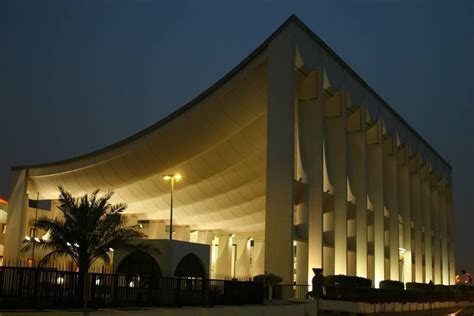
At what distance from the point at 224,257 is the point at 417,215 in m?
22.2

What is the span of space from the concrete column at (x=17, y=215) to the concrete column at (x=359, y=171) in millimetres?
22461

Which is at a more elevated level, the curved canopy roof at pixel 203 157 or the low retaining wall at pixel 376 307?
the curved canopy roof at pixel 203 157

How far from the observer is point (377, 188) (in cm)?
4259

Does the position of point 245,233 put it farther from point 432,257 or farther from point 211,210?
point 432,257

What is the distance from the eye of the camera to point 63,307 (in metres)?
15.9

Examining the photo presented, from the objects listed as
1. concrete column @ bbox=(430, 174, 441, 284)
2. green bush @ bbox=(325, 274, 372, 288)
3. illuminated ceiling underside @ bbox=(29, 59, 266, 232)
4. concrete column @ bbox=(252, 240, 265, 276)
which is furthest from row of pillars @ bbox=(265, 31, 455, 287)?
concrete column @ bbox=(252, 240, 265, 276)

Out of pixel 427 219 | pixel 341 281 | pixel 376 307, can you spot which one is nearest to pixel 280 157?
pixel 341 281

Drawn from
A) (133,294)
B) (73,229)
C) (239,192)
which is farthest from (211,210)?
(133,294)

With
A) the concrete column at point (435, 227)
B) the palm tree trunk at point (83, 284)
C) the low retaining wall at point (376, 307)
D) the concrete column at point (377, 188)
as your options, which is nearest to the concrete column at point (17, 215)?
the palm tree trunk at point (83, 284)

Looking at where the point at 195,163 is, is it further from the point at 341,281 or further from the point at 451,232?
the point at 451,232

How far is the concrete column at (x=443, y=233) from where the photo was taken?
65.4 m

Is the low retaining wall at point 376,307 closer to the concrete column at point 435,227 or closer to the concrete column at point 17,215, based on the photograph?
the concrete column at point 435,227

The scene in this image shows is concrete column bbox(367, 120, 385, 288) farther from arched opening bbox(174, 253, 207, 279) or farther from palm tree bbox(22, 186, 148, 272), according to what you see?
palm tree bbox(22, 186, 148, 272)

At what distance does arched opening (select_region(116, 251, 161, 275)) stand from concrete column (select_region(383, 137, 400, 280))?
23224 millimetres
